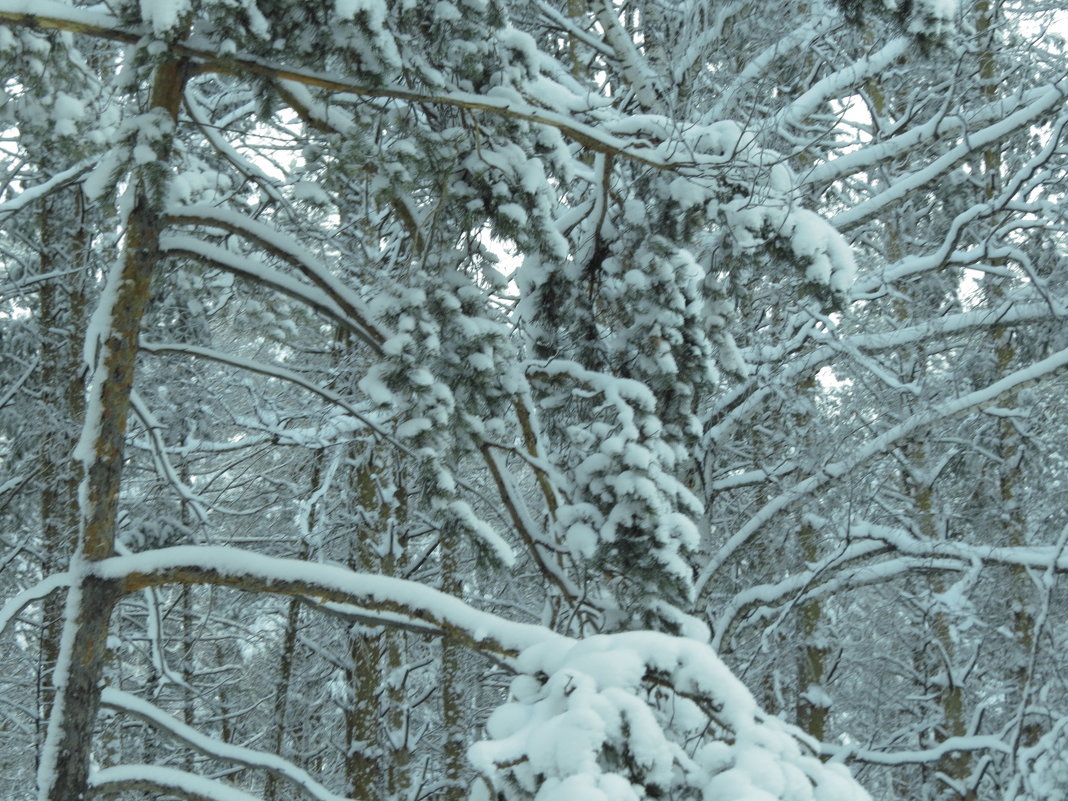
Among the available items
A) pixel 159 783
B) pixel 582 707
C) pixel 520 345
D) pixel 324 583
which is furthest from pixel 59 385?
pixel 582 707

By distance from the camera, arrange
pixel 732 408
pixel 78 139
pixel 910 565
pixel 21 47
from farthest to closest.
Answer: pixel 732 408 < pixel 910 565 < pixel 78 139 < pixel 21 47

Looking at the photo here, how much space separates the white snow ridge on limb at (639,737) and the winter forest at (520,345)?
0.01 meters

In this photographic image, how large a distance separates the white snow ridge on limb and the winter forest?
1 centimetres

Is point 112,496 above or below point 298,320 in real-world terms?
below

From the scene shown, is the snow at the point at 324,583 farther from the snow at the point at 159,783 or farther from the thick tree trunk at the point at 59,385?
the thick tree trunk at the point at 59,385

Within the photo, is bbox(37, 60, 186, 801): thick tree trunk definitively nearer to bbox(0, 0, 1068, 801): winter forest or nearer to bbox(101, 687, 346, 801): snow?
bbox(0, 0, 1068, 801): winter forest

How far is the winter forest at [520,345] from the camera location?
3629 mm

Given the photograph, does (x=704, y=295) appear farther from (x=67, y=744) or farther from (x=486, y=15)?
(x=67, y=744)

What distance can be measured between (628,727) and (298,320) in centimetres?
398

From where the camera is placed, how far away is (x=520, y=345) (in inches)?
241

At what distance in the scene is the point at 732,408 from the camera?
821cm

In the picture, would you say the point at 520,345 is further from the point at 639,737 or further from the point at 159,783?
the point at 639,737

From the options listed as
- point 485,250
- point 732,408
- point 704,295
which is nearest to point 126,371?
point 485,250

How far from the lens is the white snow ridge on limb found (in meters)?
2.55
